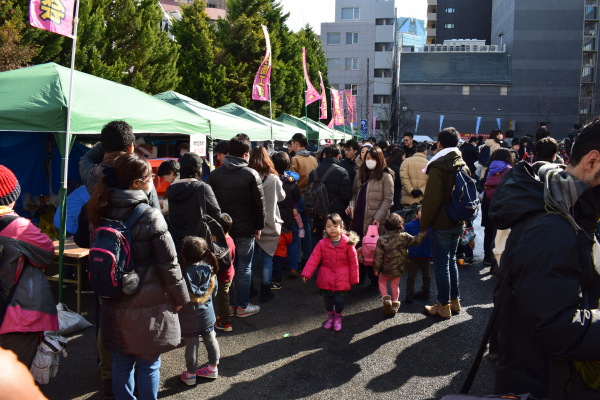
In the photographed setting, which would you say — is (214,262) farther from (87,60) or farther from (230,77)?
(230,77)

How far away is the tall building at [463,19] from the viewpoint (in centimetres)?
7056

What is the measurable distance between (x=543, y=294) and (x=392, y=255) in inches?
149

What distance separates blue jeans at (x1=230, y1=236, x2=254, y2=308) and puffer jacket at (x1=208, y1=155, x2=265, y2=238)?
0.32 ft

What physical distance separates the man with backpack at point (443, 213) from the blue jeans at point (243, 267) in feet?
6.08

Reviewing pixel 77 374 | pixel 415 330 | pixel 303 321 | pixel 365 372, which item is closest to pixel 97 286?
pixel 77 374

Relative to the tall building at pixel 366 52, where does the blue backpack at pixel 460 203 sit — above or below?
below

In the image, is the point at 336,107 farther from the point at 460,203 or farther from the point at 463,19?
the point at 463,19

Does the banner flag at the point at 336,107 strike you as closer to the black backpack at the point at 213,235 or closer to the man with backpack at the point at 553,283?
the black backpack at the point at 213,235

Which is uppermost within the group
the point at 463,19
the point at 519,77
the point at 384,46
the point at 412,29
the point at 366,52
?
the point at 412,29

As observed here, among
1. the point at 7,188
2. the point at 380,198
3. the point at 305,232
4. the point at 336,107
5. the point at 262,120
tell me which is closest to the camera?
the point at 7,188

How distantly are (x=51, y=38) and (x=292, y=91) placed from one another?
19.4 m

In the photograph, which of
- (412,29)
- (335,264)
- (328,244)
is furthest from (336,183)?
(412,29)

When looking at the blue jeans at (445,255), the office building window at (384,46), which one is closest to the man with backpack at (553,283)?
the blue jeans at (445,255)

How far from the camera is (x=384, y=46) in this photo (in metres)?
61.2
